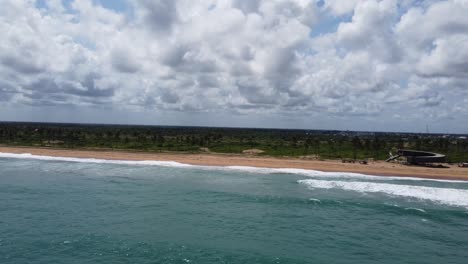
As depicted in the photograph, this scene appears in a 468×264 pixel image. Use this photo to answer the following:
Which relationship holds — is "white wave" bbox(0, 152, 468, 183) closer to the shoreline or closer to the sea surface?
the shoreline

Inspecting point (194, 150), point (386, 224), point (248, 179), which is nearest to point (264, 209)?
point (386, 224)

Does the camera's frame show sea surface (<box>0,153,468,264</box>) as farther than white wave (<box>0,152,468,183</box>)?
No

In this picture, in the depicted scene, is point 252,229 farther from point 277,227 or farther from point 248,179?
point 248,179

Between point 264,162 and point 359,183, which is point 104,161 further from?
point 359,183

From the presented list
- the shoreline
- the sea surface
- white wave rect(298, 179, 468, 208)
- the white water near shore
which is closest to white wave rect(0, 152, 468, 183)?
the white water near shore

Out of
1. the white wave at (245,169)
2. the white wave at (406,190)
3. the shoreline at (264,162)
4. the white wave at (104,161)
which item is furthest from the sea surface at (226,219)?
the white wave at (104,161)
